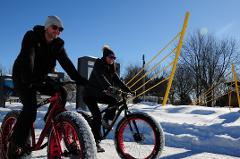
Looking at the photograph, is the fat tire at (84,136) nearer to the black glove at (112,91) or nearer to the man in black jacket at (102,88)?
the black glove at (112,91)

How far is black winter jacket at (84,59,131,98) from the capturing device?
17.6ft

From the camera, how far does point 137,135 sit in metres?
4.85

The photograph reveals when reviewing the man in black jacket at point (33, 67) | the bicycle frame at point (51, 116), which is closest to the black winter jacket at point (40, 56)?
the man in black jacket at point (33, 67)

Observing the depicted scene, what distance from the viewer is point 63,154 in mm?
3166

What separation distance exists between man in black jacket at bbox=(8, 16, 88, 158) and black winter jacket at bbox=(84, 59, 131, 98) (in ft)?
4.96

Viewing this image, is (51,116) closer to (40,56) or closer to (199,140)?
(40,56)

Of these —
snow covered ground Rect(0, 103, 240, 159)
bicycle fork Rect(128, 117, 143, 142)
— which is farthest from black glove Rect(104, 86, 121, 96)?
snow covered ground Rect(0, 103, 240, 159)

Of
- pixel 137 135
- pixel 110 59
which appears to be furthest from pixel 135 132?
pixel 110 59

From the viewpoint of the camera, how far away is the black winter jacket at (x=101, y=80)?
212 inches

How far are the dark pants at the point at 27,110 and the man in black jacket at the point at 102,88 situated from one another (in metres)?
1.79

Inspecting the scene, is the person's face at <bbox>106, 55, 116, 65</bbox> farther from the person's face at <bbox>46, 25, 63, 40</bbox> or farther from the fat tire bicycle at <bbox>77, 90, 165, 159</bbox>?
the person's face at <bbox>46, 25, 63, 40</bbox>

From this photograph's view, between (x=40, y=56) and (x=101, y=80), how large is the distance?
1.82 m

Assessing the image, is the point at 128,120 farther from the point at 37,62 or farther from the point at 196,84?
the point at 196,84

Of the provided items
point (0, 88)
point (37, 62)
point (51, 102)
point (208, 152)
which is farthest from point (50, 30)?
point (0, 88)
